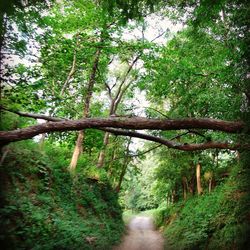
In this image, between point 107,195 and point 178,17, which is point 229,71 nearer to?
point 178,17

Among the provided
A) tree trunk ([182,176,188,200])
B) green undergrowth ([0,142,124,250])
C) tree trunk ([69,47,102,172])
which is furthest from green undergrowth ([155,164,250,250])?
tree trunk ([182,176,188,200])

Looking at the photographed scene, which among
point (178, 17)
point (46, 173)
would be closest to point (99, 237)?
point (46, 173)

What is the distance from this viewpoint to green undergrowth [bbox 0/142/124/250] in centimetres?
695

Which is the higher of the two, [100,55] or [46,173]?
[100,55]

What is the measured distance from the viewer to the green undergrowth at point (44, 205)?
6.95m

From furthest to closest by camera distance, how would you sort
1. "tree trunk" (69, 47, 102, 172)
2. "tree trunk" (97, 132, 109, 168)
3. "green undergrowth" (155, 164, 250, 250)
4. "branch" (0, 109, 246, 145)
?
1. "tree trunk" (97, 132, 109, 168)
2. "tree trunk" (69, 47, 102, 172)
3. "green undergrowth" (155, 164, 250, 250)
4. "branch" (0, 109, 246, 145)

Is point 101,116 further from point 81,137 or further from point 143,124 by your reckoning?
point 143,124

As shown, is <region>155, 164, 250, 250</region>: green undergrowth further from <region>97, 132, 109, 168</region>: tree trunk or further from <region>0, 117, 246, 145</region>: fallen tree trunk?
<region>97, 132, 109, 168</region>: tree trunk

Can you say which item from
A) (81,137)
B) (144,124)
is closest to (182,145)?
(144,124)

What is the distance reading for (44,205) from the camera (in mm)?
9531

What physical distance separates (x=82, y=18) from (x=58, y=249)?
9921mm

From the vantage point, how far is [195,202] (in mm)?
18672

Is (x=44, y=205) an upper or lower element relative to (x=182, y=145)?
lower

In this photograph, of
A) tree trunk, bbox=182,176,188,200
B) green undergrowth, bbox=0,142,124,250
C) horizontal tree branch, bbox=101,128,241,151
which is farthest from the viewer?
tree trunk, bbox=182,176,188,200
